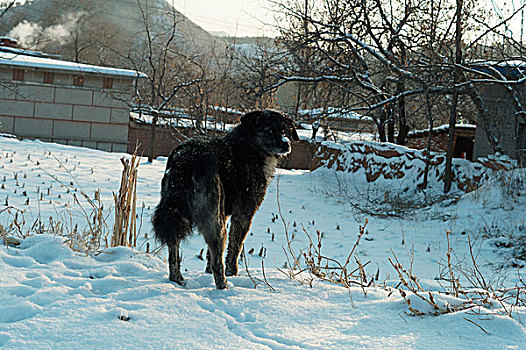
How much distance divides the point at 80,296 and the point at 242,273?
1608 mm

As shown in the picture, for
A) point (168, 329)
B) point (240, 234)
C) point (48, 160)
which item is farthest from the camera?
point (48, 160)

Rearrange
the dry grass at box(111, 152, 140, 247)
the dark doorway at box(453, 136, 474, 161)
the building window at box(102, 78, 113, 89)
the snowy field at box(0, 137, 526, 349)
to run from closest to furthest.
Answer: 1. the snowy field at box(0, 137, 526, 349)
2. the dry grass at box(111, 152, 140, 247)
3. the dark doorway at box(453, 136, 474, 161)
4. the building window at box(102, 78, 113, 89)

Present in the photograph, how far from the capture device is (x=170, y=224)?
10.8 feet

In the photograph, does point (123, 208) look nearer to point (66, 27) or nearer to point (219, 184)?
point (219, 184)

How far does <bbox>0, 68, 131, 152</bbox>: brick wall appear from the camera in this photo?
19953 millimetres

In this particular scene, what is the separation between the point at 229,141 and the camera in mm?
4055

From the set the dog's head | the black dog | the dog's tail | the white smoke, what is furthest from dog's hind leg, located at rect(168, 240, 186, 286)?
the white smoke

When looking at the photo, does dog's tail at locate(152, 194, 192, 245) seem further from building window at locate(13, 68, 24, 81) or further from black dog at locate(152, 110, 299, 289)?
building window at locate(13, 68, 24, 81)

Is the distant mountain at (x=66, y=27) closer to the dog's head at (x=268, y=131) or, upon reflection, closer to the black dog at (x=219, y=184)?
the dog's head at (x=268, y=131)

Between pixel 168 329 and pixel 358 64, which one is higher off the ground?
pixel 358 64

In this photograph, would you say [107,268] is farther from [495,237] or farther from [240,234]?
[495,237]

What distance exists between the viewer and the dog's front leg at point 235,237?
3.98 m

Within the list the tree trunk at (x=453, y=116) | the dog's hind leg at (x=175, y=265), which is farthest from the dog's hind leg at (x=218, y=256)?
the tree trunk at (x=453, y=116)

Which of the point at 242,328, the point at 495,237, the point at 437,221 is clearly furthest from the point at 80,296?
the point at 437,221
